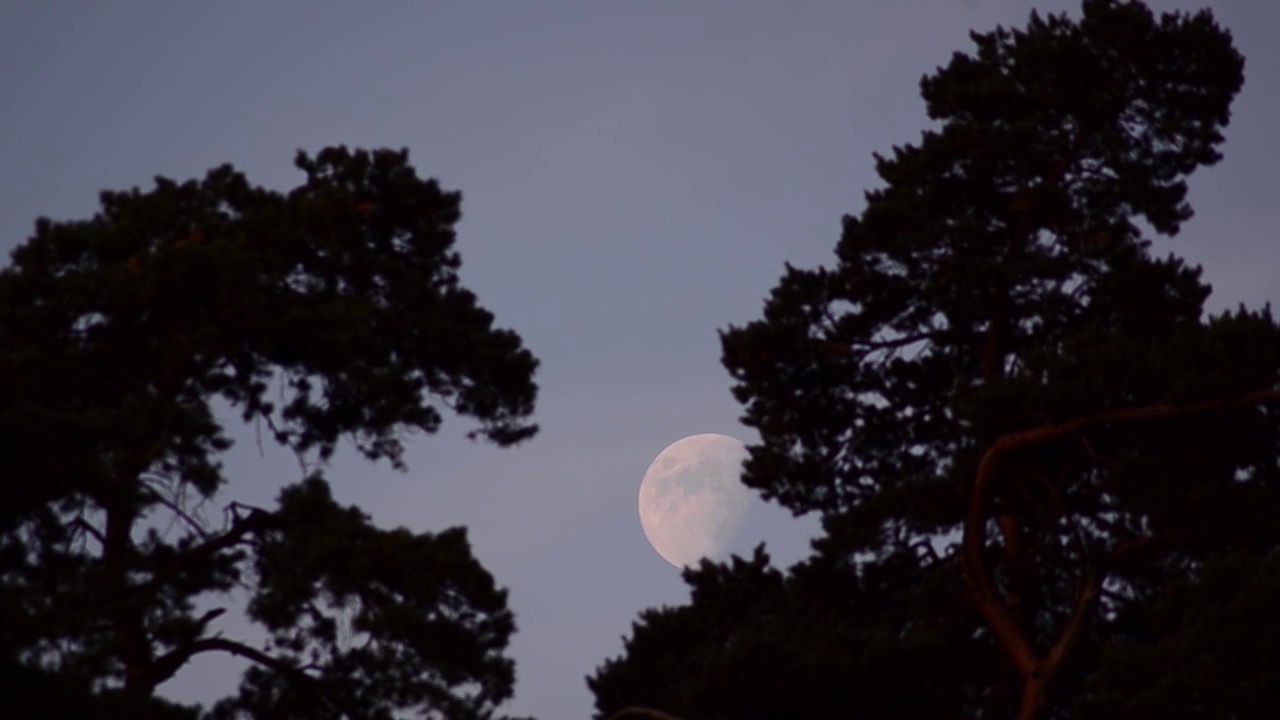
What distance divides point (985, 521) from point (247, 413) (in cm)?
887

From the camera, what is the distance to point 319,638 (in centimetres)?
1798

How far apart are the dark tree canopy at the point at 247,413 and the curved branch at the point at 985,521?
5.73m

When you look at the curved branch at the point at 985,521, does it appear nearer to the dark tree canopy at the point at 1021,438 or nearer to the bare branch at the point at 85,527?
the dark tree canopy at the point at 1021,438

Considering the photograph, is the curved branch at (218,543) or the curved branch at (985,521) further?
the curved branch at (985,521)

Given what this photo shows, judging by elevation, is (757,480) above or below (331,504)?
above

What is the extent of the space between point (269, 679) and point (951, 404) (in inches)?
348

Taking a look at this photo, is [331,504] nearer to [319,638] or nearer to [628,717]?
[319,638]

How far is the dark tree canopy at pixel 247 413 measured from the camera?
16.5 m

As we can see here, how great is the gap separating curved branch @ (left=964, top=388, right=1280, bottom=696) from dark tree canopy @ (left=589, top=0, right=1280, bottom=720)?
4 cm

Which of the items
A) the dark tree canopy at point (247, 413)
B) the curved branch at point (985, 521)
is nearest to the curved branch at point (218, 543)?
the dark tree canopy at point (247, 413)

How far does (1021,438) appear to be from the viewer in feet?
64.7

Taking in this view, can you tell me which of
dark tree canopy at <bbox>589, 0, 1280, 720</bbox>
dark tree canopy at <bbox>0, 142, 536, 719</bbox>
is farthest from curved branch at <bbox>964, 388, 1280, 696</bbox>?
dark tree canopy at <bbox>0, 142, 536, 719</bbox>

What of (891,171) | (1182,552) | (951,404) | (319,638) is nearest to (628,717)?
(319,638)

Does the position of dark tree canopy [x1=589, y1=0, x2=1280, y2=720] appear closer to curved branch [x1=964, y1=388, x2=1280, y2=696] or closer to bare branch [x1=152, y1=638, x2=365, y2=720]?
curved branch [x1=964, y1=388, x2=1280, y2=696]
